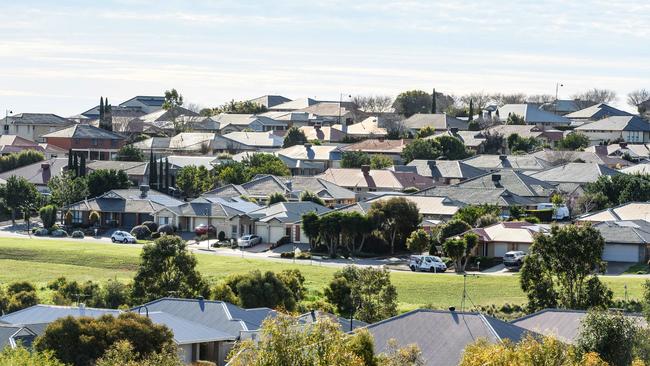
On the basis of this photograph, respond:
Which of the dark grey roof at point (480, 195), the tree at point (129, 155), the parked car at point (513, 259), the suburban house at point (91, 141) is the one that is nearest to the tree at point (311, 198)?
the dark grey roof at point (480, 195)

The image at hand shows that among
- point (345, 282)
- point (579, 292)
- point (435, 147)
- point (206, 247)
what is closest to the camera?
point (579, 292)

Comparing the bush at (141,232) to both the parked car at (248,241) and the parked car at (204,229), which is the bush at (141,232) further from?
the parked car at (248,241)

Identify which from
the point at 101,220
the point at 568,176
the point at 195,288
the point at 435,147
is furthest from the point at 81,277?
the point at 435,147

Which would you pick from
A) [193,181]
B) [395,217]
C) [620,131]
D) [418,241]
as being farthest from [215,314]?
[620,131]

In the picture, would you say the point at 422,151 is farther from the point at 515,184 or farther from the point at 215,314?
the point at 215,314

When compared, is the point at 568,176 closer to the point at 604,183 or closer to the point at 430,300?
the point at 604,183

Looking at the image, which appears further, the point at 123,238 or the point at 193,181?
the point at 193,181
